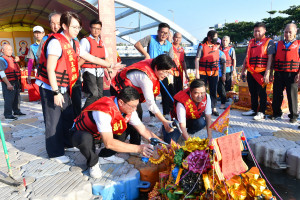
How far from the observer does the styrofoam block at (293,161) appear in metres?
2.66

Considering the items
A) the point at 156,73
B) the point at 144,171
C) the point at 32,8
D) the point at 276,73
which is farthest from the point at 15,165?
the point at 32,8

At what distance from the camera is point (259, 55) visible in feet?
13.6

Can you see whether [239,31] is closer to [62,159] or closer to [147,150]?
[62,159]

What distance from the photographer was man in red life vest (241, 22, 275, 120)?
4066mm

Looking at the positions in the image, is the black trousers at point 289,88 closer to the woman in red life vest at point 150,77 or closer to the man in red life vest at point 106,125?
the woman in red life vest at point 150,77

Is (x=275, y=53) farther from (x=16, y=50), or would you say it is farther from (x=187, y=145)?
(x=16, y=50)

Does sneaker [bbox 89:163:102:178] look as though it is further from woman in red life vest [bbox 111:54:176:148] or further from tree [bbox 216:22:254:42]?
tree [bbox 216:22:254:42]

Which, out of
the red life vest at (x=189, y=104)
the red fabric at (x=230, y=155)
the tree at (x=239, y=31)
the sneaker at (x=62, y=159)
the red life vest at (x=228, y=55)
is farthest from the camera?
the tree at (x=239, y=31)

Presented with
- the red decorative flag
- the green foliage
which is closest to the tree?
the green foliage

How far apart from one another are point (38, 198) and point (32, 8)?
53.3 feet

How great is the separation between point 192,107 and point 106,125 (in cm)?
126

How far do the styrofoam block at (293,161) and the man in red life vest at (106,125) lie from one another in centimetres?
186

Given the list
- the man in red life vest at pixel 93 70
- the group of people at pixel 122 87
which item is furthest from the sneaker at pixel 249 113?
the man in red life vest at pixel 93 70

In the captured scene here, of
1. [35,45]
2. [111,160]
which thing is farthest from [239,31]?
[111,160]
